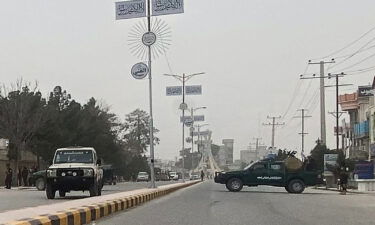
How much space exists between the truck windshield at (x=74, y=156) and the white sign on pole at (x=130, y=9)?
29.9 ft

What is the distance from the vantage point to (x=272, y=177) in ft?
116

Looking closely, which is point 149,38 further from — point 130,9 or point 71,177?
point 71,177

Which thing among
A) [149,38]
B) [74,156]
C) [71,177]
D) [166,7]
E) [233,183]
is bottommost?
[233,183]

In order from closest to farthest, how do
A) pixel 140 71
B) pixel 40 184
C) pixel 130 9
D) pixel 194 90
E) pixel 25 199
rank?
1. pixel 25 199
2. pixel 130 9
3. pixel 140 71
4. pixel 40 184
5. pixel 194 90

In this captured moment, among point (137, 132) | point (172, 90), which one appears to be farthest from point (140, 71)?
point (137, 132)

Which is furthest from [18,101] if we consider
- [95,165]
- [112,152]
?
[95,165]

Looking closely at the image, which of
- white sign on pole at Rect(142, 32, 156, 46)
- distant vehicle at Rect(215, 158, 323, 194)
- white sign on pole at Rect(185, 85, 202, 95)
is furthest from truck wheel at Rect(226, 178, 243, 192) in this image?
white sign on pole at Rect(185, 85, 202, 95)

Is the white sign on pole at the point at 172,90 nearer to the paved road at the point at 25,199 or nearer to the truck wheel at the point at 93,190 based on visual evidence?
the paved road at the point at 25,199

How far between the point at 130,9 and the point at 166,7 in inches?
76.8

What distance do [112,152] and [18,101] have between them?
24025mm

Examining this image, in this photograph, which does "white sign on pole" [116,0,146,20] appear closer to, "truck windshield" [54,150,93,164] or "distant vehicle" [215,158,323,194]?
"truck windshield" [54,150,93,164]

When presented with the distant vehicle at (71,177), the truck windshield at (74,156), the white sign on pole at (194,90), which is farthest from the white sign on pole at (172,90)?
the distant vehicle at (71,177)

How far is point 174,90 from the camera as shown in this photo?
48844mm

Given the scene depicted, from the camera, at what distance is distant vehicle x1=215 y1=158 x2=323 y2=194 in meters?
35.4
